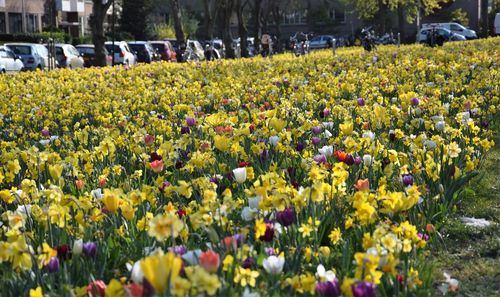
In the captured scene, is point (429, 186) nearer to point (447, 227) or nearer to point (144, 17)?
point (447, 227)

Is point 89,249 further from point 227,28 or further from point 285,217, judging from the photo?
point 227,28

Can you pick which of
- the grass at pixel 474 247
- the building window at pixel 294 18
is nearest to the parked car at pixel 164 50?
the grass at pixel 474 247

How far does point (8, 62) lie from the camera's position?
103 feet

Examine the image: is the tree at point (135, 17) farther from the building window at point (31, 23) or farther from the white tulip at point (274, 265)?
the white tulip at point (274, 265)

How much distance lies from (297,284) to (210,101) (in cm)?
→ 843

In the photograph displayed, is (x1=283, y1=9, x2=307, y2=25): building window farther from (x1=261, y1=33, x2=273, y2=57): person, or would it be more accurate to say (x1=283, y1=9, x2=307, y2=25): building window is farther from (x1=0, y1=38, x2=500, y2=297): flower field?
(x1=0, y1=38, x2=500, y2=297): flower field

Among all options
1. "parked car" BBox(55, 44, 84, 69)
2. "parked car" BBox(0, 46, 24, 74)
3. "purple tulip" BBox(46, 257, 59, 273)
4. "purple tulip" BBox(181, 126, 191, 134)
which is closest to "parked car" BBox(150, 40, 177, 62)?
"parked car" BBox(55, 44, 84, 69)

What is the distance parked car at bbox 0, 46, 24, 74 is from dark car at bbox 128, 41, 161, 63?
9.18 metres

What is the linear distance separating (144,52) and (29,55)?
7.64m

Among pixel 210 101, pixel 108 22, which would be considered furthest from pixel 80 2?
pixel 210 101

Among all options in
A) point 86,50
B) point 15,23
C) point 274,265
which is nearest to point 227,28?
Answer: point 86,50

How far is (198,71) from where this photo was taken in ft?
60.3

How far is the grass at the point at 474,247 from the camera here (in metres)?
4.24

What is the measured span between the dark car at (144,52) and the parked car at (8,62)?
9.18 metres
